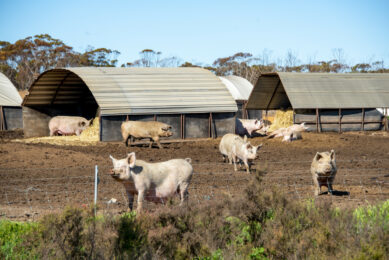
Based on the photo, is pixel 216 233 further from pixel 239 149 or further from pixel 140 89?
pixel 140 89

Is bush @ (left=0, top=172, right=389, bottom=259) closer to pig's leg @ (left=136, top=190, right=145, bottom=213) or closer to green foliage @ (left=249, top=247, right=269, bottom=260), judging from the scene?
green foliage @ (left=249, top=247, right=269, bottom=260)

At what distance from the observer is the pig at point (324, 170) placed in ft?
37.4

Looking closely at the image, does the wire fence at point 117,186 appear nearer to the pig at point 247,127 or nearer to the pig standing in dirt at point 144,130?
the pig standing in dirt at point 144,130

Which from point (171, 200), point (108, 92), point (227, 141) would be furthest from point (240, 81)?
point (171, 200)

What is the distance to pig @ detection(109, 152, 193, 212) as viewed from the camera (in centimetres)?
919

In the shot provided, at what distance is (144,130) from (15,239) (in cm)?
1540

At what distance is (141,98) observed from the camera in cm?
2555

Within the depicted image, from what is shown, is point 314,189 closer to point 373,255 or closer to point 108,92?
point 373,255

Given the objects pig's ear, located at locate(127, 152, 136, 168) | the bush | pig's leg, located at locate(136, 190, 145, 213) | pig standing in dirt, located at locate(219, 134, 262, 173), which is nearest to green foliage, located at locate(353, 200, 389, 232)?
the bush

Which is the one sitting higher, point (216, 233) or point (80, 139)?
point (80, 139)

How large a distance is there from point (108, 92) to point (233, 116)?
6.31 m

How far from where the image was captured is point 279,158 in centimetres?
1870

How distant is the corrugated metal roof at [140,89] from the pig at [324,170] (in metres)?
13.9

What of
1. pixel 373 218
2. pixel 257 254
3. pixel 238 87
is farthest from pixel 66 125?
pixel 373 218
